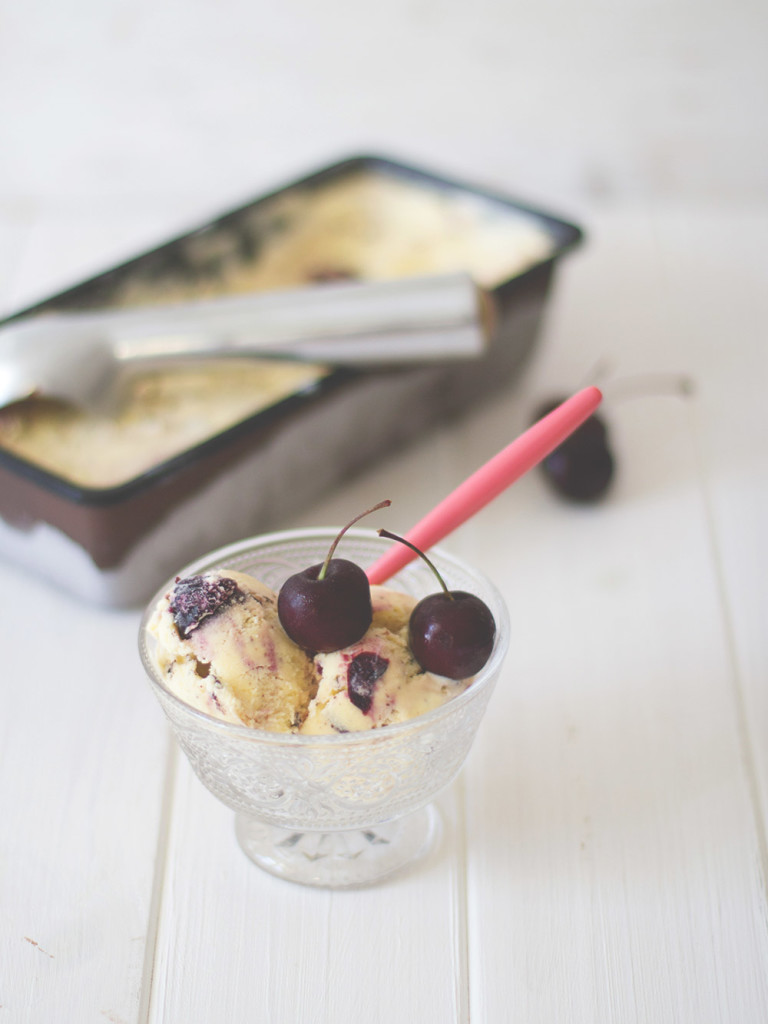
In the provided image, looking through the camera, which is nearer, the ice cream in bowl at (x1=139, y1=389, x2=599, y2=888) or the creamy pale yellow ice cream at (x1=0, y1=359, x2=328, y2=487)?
the ice cream in bowl at (x1=139, y1=389, x2=599, y2=888)

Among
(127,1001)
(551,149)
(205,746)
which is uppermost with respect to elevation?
(205,746)

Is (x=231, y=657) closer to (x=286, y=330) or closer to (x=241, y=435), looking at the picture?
(x=241, y=435)

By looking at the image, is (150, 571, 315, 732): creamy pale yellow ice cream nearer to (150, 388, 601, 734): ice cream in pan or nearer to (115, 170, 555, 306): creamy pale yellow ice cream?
(150, 388, 601, 734): ice cream in pan

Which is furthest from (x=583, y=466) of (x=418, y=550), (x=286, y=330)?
(x=418, y=550)

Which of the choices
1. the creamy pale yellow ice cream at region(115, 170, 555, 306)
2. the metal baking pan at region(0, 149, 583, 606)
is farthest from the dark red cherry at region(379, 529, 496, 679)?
the creamy pale yellow ice cream at region(115, 170, 555, 306)

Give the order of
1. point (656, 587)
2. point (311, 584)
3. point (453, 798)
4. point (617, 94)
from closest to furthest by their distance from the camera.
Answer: point (311, 584) → point (453, 798) → point (656, 587) → point (617, 94)

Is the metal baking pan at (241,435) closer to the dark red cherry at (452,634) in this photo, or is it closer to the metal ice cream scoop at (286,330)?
the metal ice cream scoop at (286,330)

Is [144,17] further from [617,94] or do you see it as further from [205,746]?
[205,746]

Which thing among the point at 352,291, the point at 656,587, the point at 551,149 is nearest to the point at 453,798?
the point at 656,587
